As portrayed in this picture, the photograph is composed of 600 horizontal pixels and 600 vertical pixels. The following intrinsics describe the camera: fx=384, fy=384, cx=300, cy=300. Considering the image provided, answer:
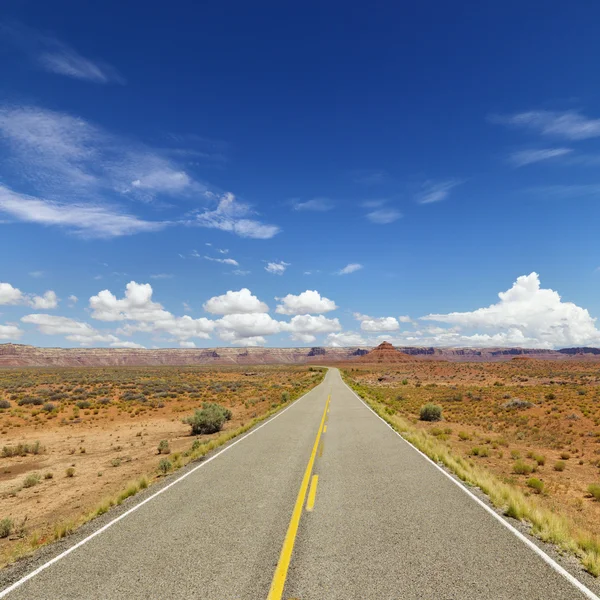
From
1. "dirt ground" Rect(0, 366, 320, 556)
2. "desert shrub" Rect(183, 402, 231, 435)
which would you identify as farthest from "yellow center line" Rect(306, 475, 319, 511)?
"desert shrub" Rect(183, 402, 231, 435)

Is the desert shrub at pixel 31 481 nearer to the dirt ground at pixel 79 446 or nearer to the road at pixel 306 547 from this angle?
the dirt ground at pixel 79 446

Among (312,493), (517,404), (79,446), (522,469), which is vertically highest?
(312,493)

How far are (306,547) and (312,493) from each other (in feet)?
9.11

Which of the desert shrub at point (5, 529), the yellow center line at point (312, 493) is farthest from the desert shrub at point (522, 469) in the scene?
the desert shrub at point (5, 529)

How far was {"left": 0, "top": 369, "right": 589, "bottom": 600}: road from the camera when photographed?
4.83 metres

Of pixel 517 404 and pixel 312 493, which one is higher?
pixel 312 493

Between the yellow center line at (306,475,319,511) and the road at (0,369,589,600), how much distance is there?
1.9 inches

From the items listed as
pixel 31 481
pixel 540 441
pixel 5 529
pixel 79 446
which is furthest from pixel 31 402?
pixel 540 441

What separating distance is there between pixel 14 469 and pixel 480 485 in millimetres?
17318

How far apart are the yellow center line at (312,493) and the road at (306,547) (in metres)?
0.05

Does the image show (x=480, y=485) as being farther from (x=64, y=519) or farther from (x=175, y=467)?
(x=64, y=519)

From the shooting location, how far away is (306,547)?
19.4 feet

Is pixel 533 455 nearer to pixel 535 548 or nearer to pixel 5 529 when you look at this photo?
pixel 535 548

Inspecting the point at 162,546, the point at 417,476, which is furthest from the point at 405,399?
the point at 162,546
